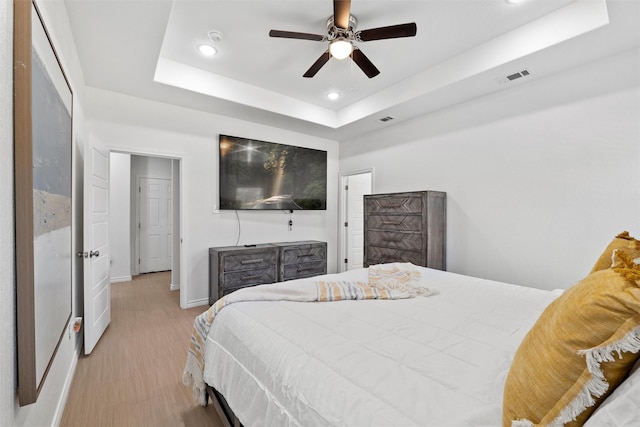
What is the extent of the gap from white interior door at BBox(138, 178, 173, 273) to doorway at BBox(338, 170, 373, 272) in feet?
11.8

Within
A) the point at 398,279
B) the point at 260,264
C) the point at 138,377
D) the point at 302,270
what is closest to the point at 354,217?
the point at 302,270

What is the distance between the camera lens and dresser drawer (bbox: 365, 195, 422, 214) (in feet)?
11.8

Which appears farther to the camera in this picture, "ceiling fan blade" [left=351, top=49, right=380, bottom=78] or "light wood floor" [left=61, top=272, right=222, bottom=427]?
"ceiling fan blade" [left=351, top=49, right=380, bottom=78]

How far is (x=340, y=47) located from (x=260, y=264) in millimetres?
2782

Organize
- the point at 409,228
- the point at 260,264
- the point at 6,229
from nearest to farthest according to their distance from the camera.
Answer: the point at 6,229, the point at 409,228, the point at 260,264

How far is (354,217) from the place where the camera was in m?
5.55

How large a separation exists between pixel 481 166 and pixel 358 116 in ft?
5.70

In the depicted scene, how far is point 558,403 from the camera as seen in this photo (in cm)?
→ 65

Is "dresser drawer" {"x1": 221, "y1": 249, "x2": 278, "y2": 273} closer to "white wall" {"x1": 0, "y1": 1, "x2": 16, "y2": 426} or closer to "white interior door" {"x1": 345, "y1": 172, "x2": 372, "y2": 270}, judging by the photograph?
"white interior door" {"x1": 345, "y1": 172, "x2": 372, "y2": 270}

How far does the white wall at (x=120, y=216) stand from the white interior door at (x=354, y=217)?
156 inches

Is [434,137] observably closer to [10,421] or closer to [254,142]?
[254,142]

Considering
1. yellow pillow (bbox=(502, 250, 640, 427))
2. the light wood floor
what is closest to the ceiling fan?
yellow pillow (bbox=(502, 250, 640, 427))

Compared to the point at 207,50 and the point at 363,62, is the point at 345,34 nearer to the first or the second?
the point at 363,62

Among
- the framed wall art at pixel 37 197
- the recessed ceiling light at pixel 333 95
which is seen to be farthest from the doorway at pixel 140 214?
the framed wall art at pixel 37 197
